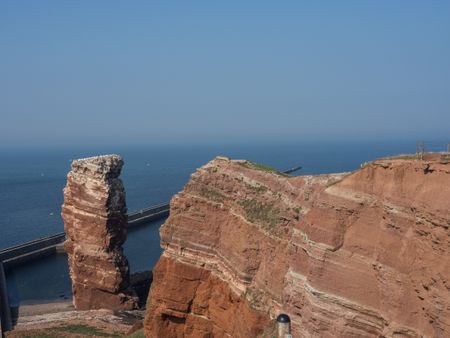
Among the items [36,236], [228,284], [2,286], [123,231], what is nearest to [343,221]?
[228,284]

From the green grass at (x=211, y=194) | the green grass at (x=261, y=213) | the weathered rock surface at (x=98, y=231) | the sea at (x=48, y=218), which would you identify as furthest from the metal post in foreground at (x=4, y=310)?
the green grass at (x=261, y=213)

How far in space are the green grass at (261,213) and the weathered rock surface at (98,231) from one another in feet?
66.6

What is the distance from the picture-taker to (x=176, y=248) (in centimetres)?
2728

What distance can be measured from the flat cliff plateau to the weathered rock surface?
53.7 ft

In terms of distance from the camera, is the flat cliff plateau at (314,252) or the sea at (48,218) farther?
the sea at (48,218)

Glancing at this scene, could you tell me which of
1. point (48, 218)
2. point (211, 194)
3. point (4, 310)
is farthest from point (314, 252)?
point (48, 218)

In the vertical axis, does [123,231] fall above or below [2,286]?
above

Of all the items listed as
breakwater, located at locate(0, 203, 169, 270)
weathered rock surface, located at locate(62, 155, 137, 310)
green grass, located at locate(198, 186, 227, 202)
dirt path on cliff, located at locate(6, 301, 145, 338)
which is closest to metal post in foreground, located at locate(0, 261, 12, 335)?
dirt path on cliff, located at locate(6, 301, 145, 338)

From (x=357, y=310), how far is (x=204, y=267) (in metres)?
13.0

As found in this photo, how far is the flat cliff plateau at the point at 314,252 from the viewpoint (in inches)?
498

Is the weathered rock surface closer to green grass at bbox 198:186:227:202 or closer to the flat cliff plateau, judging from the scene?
the flat cliff plateau

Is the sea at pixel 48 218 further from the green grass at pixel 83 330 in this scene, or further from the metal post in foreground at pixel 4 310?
the green grass at pixel 83 330

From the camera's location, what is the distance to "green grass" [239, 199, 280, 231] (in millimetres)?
22219

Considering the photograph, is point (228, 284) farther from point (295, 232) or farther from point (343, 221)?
point (343, 221)
